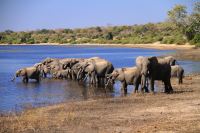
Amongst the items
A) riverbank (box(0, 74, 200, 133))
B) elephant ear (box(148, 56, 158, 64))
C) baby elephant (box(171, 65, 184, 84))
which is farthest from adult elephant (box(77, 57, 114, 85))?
riverbank (box(0, 74, 200, 133))

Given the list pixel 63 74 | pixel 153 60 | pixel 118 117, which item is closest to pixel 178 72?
pixel 153 60

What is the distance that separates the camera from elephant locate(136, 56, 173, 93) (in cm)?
2542

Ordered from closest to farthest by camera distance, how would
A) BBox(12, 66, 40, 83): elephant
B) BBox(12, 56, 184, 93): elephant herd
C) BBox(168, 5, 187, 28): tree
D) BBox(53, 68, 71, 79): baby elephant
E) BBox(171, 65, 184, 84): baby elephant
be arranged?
1. BBox(12, 56, 184, 93): elephant herd
2. BBox(171, 65, 184, 84): baby elephant
3. BBox(12, 66, 40, 83): elephant
4. BBox(53, 68, 71, 79): baby elephant
5. BBox(168, 5, 187, 28): tree

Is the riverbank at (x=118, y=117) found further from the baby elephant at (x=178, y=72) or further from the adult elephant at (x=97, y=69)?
the adult elephant at (x=97, y=69)

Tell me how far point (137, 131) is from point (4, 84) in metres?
23.0

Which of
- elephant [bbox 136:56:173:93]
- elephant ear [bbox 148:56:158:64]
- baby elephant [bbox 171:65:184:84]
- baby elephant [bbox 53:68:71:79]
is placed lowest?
baby elephant [bbox 53:68:71:79]

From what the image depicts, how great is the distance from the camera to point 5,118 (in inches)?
723

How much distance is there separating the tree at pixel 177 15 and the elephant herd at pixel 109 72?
48873 mm

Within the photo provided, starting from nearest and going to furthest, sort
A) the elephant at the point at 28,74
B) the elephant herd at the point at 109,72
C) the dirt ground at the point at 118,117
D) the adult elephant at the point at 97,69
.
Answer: the dirt ground at the point at 118,117, the elephant herd at the point at 109,72, the adult elephant at the point at 97,69, the elephant at the point at 28,74

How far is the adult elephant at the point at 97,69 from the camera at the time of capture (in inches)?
1325

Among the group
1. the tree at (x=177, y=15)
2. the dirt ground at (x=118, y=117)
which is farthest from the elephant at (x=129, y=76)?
the tree at (x=177, y=15)

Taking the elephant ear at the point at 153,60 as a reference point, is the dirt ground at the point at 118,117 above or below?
below

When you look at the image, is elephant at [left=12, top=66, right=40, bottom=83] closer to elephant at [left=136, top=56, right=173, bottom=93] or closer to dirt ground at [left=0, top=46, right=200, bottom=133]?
elephant at [left=136, top=56, right=173, bottom=93]

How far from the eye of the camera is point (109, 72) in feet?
110
